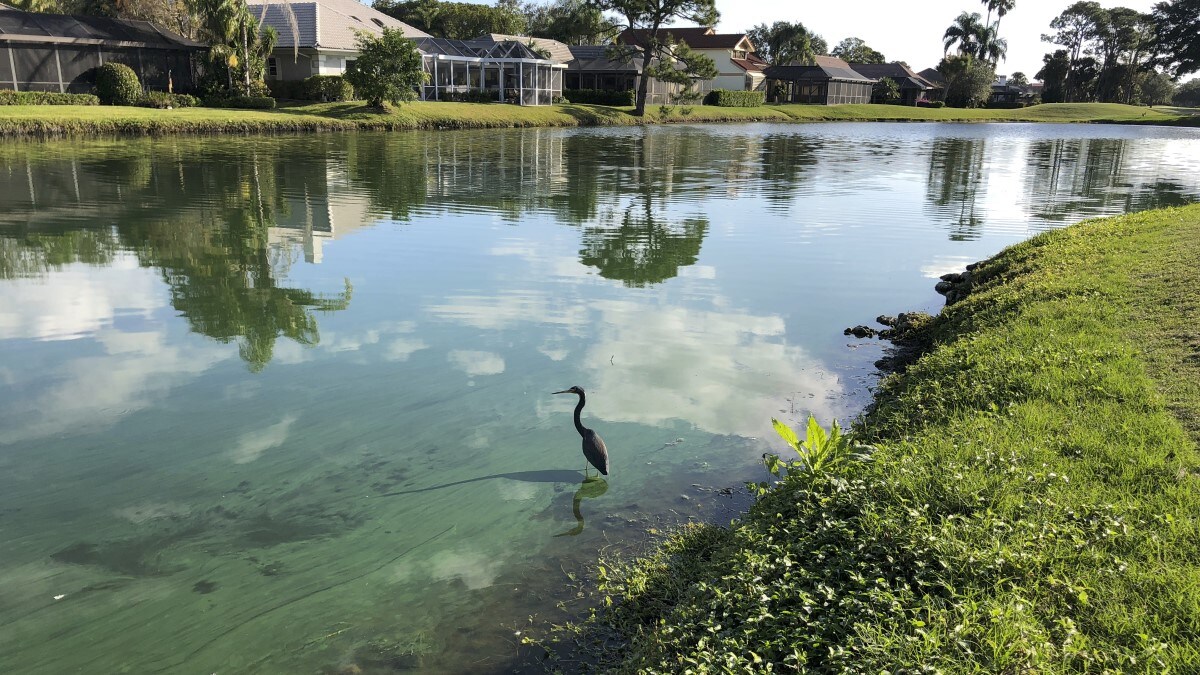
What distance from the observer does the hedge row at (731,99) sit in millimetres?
74312

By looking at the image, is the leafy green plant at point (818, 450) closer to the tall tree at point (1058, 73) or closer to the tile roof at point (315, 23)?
the tile roof at point (315, 23)

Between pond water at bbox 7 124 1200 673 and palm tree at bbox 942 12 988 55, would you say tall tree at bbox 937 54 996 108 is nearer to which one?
palm tree at bbox 942 12 988 55

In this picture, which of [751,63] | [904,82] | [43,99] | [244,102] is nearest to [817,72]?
[751,63]

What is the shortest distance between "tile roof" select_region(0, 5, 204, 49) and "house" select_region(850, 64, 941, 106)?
83.1m

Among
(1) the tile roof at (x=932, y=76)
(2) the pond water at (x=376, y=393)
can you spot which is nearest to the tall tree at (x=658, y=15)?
(2) the pond water at (x=376, y=393)

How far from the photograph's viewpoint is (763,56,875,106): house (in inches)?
3620

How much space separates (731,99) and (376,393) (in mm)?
72001

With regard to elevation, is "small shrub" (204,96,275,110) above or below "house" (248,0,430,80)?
below

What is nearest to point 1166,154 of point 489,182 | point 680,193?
point 680,193

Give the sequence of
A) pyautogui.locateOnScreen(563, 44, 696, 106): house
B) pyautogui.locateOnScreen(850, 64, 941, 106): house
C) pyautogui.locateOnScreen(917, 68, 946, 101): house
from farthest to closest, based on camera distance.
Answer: pyautogui.locateOnScreen(917, 68, 946, 101): house < pyautogui.locateOnScreen(850, 64, 941, 106): house < pyautogui.locateOnScreen(563, 44, 696, 106): house

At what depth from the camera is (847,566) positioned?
4137mm

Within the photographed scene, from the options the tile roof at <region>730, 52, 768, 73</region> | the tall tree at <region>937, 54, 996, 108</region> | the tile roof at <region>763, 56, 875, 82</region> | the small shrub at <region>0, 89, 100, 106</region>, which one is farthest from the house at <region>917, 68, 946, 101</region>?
the small shrub at <region>0, 89, 100, 106</region>

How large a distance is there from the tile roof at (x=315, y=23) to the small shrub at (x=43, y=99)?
13441 millimetres

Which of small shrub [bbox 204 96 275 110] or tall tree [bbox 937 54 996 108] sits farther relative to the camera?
tall tree [bbox 937 54 996 108]
